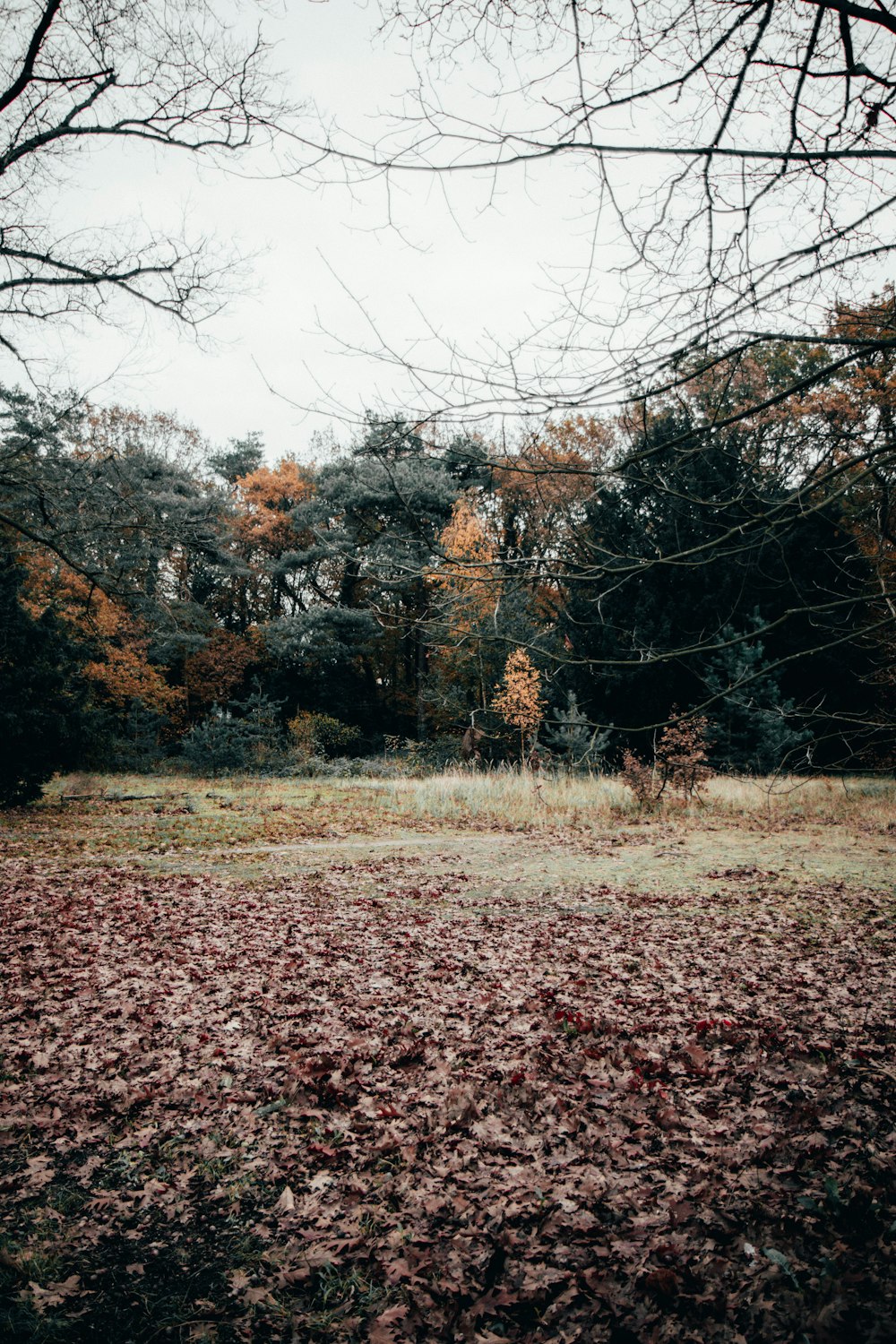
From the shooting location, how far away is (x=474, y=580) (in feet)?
9.45

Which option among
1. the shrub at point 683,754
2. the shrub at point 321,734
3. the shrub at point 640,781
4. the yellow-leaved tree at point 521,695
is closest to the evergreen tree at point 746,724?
the shrub at point 683,754

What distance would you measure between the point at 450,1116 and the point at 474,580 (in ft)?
7.39

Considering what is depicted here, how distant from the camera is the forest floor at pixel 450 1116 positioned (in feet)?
7.38

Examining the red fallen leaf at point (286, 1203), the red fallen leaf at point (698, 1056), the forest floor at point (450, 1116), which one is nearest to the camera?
the forest floor at point (450, 1116)

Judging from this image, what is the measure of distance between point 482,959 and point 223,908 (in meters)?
2.86

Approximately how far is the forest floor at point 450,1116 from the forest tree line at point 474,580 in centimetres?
151

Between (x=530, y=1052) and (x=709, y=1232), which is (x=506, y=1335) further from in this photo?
(x=530, y=1052)

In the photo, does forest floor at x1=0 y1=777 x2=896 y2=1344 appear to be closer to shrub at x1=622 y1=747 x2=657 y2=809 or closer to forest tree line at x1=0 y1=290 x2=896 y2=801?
forest tree line at x1=0 y1=290 x2=896 y2=801

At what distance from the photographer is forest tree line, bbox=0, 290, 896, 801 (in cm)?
298

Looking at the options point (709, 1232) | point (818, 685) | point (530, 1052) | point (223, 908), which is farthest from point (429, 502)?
point (709, 1232)

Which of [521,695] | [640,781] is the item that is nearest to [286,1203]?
[640,781]

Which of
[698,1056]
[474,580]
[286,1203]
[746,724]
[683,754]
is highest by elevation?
[474,580]

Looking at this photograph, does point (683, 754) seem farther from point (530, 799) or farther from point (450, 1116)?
point (450, 1116)

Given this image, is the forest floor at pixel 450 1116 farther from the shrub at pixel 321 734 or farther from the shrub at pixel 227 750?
the shrub at pixel 321 734
